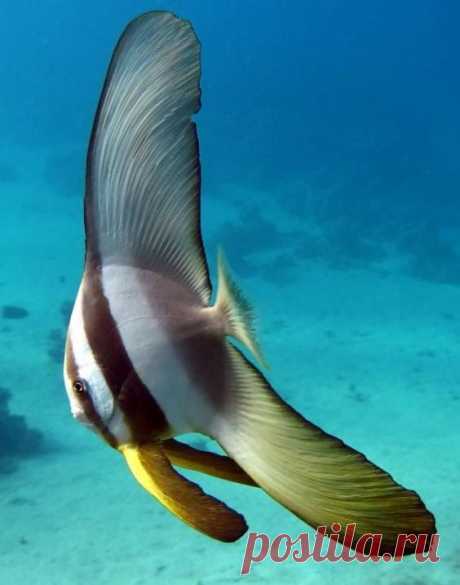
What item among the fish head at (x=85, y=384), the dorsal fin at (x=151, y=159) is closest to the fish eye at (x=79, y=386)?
the fish head at (x=85, y=384)

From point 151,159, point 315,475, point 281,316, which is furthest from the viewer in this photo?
point 281,316

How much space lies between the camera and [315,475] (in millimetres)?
665

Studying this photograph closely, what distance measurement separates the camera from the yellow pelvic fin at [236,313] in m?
0.72

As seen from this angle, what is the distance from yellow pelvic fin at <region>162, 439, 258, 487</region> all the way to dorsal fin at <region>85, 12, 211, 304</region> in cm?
22

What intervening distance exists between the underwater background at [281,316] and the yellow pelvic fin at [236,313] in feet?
0.09

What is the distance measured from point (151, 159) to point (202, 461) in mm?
401

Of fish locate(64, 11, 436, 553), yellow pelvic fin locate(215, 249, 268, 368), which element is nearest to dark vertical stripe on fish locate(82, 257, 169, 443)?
fish locate(64, 11, 436, 553)

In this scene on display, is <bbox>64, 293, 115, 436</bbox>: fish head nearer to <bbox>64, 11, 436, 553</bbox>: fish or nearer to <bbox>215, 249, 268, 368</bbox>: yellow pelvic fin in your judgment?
<bbox>64, 11, 436, 553</bbox>: fish

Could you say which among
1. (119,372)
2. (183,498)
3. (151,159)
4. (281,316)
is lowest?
(183,498)

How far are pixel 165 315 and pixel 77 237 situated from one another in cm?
2737

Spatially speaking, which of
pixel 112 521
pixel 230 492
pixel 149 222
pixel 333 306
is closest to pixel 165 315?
pixel 149 222

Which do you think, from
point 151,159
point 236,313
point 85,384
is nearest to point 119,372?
point 85,384

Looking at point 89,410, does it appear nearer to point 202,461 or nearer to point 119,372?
point 119,372

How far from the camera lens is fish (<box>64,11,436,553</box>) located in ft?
2.18
